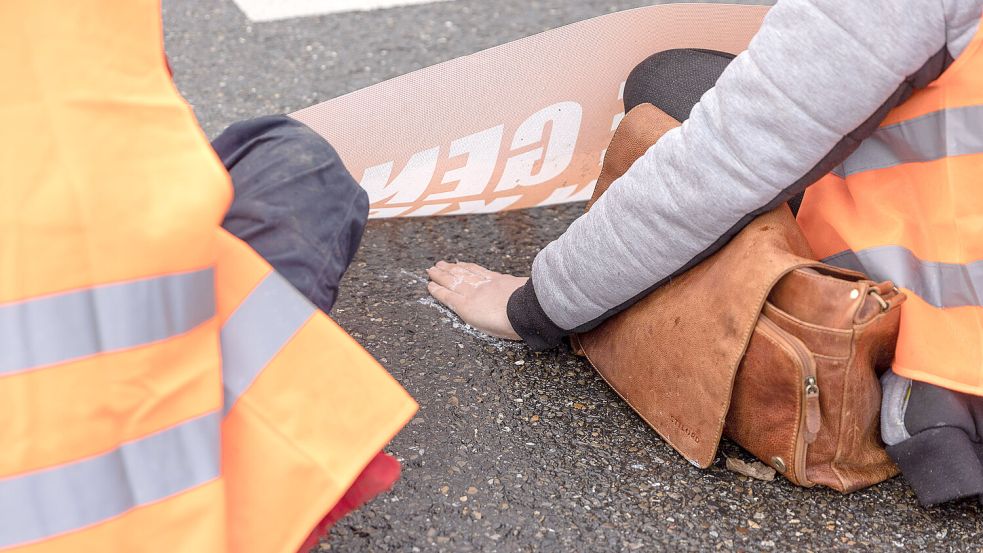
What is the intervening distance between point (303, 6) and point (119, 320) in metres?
2.49

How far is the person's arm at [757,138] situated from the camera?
47.1 inches

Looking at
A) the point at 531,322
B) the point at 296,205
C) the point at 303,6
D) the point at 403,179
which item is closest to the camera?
the point at 296,205

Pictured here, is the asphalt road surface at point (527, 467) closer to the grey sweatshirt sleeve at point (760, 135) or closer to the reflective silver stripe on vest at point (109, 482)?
the grey sweatshirt sleeve at point (760, 135)

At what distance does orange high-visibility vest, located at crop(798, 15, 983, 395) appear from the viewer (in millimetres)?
1261

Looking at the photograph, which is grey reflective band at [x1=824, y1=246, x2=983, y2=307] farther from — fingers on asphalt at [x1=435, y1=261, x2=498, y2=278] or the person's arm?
fingers on asphalt at [x1=435, y1=261, x2=498, y2=278]

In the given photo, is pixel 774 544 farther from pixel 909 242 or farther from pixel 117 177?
pixel 117 177

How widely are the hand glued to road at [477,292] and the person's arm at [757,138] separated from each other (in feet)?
0.70

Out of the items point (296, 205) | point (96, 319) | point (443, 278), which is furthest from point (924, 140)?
point (96, 319)

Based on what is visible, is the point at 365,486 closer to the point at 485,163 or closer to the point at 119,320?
the point at 119,320

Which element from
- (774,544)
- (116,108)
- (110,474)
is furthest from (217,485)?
(774,544)

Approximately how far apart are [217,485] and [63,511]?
5.6 inches

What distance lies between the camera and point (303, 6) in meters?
3.21

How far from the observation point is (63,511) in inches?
36.1

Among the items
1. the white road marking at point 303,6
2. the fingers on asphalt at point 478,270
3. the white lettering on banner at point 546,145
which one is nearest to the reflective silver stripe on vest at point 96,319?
the fingers on asphalt at point 478,270
